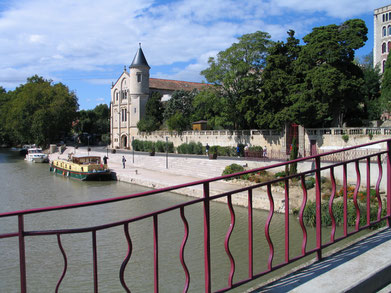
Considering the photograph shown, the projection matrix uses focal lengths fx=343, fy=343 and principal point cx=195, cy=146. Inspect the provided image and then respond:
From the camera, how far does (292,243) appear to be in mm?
11656

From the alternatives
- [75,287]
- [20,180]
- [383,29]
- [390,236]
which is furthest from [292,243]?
[383,29]

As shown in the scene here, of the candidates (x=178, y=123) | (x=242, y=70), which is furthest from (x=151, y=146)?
(x=242, y=70)

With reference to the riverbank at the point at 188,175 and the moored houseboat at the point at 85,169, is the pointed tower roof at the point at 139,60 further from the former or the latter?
the moored houseboat at the point at 85,169

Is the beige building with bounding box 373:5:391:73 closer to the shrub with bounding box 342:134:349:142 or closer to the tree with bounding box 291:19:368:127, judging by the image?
the tree with bounding box 291:19:368:127

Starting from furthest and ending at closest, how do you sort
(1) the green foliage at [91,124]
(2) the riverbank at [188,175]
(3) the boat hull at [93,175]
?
(1) the green foliage at [91,124] < (3) the boat hull at [93,175] < (2) the riverbank at [188,175]

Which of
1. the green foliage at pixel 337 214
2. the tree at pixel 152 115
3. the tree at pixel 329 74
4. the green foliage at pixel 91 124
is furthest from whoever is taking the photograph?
the green foliage at pixel 91 124

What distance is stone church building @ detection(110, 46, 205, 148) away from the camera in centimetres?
5256

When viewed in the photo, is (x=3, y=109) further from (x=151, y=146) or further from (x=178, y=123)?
(x=178, y=123)

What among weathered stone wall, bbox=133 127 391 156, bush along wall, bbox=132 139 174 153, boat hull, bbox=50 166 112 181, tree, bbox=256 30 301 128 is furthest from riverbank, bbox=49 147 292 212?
bush along wall, bbox=132 139 174 153

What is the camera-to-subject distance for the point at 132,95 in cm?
5306

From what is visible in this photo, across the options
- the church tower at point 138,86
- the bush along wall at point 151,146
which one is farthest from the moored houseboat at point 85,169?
the church tower at point 138,86

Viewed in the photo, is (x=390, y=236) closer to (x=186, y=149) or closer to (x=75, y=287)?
(x=75, y=287)

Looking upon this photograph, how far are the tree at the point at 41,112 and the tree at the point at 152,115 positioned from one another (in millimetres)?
14918

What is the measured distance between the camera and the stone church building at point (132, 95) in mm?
52562
